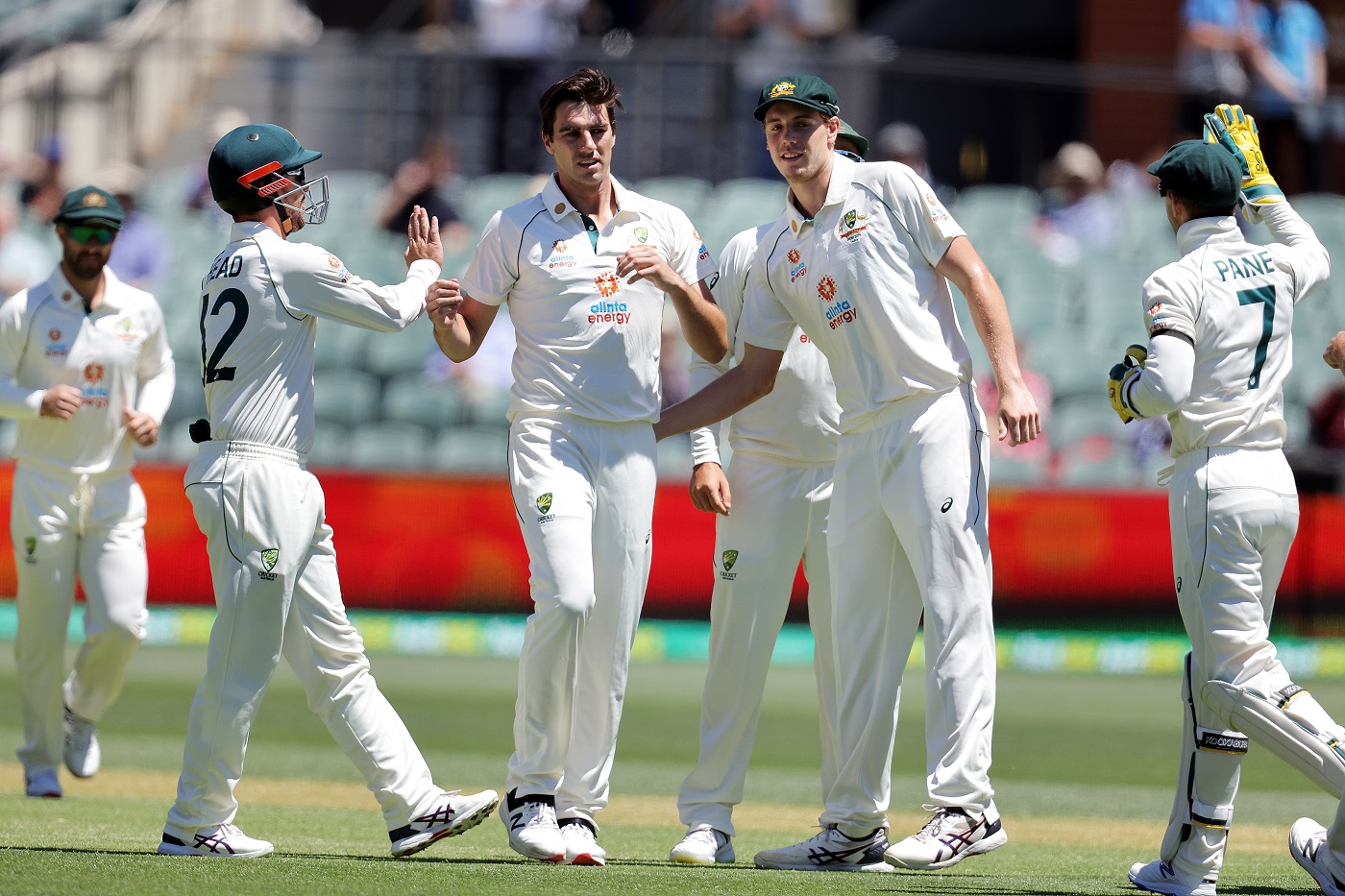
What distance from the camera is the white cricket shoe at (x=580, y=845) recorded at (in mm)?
5395

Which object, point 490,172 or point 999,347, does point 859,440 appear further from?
point 490,172

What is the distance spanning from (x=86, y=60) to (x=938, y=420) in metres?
13.4

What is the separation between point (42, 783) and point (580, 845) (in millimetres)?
2959

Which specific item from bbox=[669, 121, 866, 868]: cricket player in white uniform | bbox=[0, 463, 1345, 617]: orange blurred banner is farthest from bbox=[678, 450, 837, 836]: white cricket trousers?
bbox=[0, 463, 1345, 617]: orange blurred banner

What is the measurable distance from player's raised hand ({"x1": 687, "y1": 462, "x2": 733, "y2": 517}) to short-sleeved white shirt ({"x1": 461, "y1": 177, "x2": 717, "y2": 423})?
275 mm

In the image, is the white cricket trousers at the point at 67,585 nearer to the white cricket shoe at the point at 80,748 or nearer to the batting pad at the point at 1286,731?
the white cricket shoe at the point at 80,748

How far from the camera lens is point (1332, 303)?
1486 cm

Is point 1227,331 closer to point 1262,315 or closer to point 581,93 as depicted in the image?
point 1262,315

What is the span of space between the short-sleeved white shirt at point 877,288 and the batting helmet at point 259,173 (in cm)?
165

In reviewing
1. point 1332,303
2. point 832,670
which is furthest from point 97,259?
point 1332,303

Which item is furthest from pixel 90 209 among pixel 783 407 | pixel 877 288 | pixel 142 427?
pixel 877 288

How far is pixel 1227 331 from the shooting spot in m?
5.14

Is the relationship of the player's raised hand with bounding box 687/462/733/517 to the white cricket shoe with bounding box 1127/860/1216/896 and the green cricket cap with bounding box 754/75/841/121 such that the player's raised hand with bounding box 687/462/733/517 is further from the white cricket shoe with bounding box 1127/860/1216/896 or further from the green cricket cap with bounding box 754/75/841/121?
the white cricket shoe with bounding box 1127/860/1216/896

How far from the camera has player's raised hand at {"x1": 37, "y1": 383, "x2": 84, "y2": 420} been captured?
719cm
